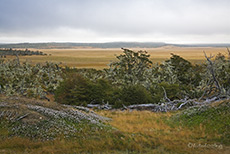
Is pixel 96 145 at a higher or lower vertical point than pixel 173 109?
higher

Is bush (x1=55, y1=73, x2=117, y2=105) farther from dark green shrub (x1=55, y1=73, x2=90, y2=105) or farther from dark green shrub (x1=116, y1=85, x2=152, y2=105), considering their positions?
dark green shrub (x1=116, y1=85, x2=152, y2=105)

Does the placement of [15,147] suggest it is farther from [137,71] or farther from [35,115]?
[137,71]

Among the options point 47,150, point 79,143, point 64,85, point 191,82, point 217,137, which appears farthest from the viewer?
point 191,82

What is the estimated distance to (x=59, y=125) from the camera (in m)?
10.2

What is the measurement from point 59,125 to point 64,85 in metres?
14.9

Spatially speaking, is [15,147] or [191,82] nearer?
[15,147]

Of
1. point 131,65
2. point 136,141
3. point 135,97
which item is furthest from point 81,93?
point 136,141

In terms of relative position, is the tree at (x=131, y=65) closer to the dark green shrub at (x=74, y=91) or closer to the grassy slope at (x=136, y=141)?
the dark green shrub at (x=74, y=91)

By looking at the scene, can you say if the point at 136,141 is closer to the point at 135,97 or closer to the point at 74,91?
the point at 135,97

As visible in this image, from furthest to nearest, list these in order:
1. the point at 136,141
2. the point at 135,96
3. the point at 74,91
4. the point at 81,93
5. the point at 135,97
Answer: the point at 81,93 < the point at 74,91 < the point at 135,97 < the point at 135,96 < the point at 136,141

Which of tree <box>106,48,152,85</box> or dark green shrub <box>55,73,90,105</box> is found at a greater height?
tree <box>106,48,152,85</box>

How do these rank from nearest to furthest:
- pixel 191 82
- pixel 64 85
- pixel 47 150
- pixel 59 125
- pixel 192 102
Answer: pixel 47 150 → pixel 59 125 → pixel 192 102 → pixel 64 85 → pixel 191 82

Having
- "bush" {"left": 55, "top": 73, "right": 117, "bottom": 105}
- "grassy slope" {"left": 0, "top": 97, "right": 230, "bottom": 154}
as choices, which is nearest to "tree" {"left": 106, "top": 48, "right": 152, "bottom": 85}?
"bush" {"left": 55, "top": 73, "right": 117, "bottom": 105}

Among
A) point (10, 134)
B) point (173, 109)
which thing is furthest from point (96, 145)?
point (173, 109)
